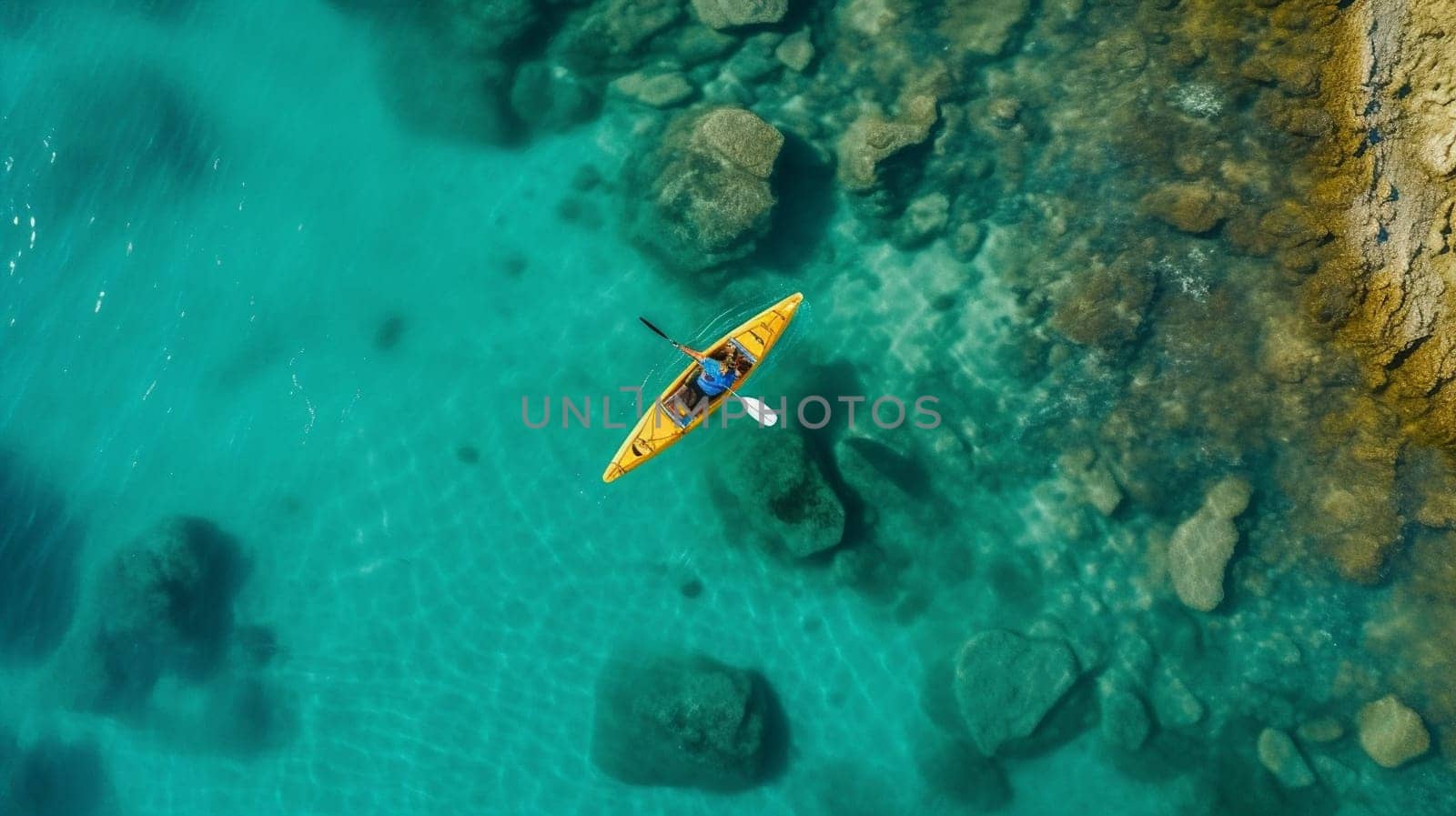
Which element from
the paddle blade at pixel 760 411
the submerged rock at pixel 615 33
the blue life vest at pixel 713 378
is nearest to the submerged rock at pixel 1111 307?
the paddle blade at pixel 760 411

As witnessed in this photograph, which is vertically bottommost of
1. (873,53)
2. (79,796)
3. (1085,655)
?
(79,796)

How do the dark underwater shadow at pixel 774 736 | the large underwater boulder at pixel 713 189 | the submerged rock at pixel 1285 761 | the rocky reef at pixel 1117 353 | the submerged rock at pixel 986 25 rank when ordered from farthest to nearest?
the submerged rock at pixel 986 25 < the large underwater boulder at pixel 713 189 < the dark underwater shadow at pixel 774 736 < the rocky reef at pixel 1117 353 < the submerged rock at pixel 1285 761

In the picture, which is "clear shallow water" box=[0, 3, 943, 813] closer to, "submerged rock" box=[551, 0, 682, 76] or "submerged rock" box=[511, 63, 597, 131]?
"submerged rock" box=[511, 63, 597, 131]

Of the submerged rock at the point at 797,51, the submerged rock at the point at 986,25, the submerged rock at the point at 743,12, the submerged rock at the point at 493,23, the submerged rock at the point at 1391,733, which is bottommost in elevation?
the submerged rock at the point at 1391,733

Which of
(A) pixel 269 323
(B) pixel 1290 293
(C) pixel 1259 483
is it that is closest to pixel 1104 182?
(B) pixel 1290 293

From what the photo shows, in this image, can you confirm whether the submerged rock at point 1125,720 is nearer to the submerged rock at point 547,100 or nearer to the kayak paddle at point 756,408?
the kayak paddle at point 756,408

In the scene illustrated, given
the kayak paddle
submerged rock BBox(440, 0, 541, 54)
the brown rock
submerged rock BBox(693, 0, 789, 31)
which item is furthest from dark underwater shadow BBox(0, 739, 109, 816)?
submerged rock BBox(693, 0, 789, 31)

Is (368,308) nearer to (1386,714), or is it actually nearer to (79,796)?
(79,796)
